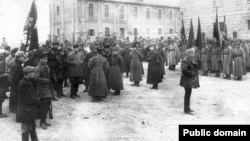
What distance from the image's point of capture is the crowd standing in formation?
20.5 feet

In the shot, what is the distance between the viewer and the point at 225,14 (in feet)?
87.3

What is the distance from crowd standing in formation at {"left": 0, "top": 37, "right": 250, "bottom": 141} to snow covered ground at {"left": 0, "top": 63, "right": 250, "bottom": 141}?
0.43 meters

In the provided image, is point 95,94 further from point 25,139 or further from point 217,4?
point 217,4

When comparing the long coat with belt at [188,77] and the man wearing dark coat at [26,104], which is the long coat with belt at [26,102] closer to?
the man wearing dark coat at [26,104]

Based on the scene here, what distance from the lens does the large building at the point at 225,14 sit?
83.8 feet

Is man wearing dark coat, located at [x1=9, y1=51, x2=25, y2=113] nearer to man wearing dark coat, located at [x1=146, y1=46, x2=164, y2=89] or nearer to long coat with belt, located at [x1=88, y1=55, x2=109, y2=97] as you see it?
long coat with belt, located at [x1=88, y1=55, x2=109, y2=97]

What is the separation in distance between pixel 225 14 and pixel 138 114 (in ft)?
66.5

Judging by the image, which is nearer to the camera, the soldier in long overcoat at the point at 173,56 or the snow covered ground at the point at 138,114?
the snow covered ground at the point at 138,114

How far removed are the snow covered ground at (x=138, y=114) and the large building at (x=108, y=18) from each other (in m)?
25.7

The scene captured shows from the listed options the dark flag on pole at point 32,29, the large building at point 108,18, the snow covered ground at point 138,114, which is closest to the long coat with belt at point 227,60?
the snow covered ground at point 138,114

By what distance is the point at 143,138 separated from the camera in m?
7.20

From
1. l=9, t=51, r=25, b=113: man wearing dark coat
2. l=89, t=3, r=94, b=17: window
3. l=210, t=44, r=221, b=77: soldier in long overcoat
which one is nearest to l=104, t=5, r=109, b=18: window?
l=89, t=3, r=94, b=17: window

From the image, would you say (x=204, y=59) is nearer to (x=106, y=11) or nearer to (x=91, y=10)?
(x=91, y=10)

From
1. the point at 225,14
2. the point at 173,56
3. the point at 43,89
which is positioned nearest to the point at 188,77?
the point at 43,89
